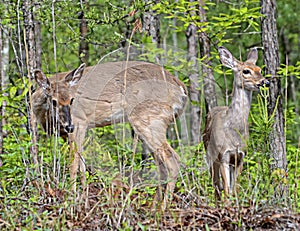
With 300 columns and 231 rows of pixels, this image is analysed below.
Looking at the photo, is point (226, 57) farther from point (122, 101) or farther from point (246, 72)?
point (122, 101)

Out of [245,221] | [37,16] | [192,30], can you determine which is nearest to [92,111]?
[37,16]

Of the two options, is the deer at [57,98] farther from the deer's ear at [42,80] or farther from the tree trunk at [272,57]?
the tree trunk at [272,57]

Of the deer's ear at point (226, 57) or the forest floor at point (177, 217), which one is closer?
the forest floor at point (177, 217)

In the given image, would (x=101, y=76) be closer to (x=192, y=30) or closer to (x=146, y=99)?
(x=146, y=99)

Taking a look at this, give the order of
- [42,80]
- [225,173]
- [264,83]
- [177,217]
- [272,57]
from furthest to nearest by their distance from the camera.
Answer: [272,57] < [42,80] < [264,83] < [225,173] < [177,217]

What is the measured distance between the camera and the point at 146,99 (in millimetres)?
7066

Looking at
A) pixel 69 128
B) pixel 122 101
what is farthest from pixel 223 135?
pixel 69 128

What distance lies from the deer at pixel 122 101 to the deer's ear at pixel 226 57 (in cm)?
63

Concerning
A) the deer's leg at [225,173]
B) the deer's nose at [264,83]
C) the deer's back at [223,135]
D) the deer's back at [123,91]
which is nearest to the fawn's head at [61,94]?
the deer's back at [123,91]

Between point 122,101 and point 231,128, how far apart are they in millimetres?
1414

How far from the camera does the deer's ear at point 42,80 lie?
6.82 m

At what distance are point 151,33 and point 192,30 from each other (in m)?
4.20

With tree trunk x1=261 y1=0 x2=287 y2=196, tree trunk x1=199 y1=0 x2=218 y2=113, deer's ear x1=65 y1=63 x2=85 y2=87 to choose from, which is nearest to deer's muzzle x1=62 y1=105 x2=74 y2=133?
deer's ear x1=65 y1=63 x2=85 y2=87

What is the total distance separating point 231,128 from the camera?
22.3ft
